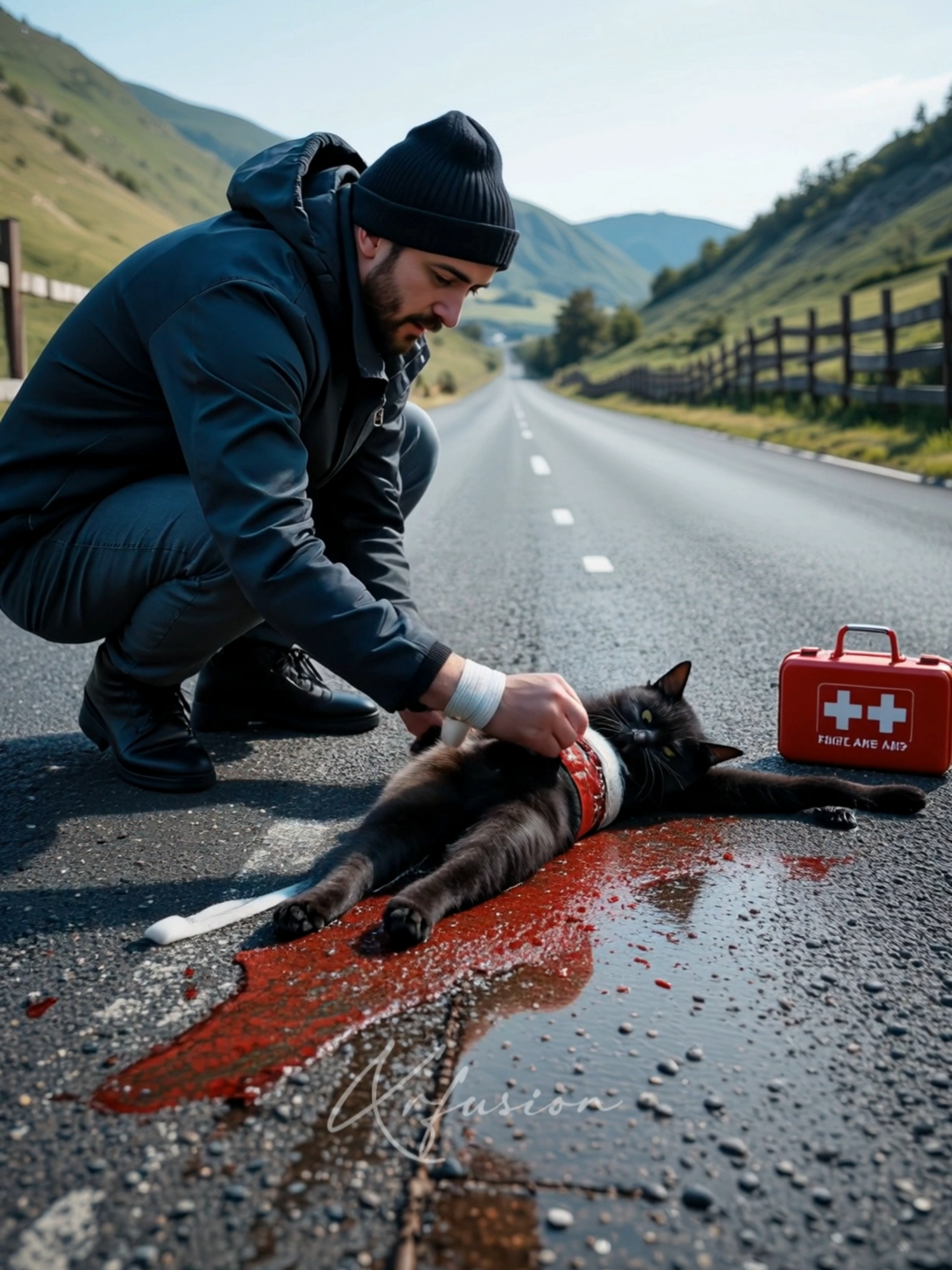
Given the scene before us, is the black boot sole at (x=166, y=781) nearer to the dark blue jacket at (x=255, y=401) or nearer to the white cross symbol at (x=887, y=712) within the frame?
the dark blue jacket at (x=255, y=401)

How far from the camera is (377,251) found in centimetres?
271

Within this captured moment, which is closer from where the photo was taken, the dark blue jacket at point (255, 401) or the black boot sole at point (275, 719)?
the dark blue jacket at point (255, 401)

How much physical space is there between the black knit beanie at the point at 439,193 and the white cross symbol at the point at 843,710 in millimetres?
1652

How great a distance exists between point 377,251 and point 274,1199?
83.3 inches

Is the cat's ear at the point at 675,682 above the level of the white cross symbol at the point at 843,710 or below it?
above

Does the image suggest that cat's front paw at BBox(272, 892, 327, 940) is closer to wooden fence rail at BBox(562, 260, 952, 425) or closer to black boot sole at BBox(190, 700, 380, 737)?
black boot sole at BBox(190, 700, 380, 737)

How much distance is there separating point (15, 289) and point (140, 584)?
729cm

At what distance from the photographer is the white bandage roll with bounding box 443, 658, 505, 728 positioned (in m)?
2.44

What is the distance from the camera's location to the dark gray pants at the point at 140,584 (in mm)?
3004

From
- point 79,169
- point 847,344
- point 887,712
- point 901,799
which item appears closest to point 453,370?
point 79,169

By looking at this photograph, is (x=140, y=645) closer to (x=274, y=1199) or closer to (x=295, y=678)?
(x=295, y=678)

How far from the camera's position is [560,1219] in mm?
1374

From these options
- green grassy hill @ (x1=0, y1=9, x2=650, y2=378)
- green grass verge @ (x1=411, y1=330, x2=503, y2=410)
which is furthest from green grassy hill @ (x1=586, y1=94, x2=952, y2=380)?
green grassy hill @ (x1=0, y1=9, x2=650, y2=378)

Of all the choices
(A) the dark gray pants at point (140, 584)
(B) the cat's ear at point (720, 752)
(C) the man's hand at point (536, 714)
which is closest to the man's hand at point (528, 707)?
(C) the man's hand at point (536, 714)
